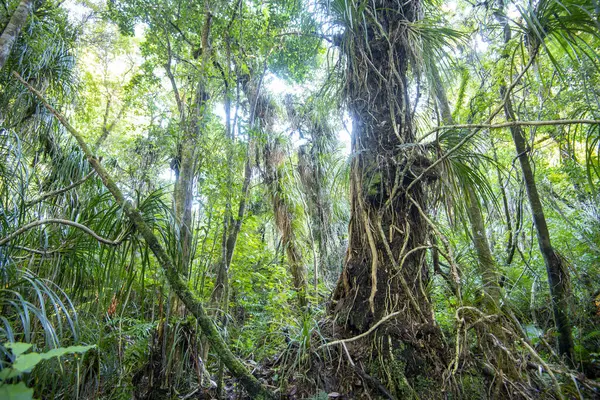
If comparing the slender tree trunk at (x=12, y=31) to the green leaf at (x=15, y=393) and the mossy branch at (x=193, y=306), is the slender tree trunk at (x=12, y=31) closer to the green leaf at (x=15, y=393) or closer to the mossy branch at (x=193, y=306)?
the mossy branch at (x=193, y=306)

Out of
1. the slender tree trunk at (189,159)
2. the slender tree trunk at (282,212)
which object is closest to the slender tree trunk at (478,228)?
the slender tree trunk at (189,159)

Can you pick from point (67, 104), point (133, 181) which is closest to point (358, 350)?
point (133, 181)

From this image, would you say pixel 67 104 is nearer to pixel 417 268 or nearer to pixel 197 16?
pixel 197 16

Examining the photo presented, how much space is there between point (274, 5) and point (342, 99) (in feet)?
4.53

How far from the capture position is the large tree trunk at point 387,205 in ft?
6.26

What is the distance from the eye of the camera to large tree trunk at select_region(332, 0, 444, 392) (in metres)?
1.91

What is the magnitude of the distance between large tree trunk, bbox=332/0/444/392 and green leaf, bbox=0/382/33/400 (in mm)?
1591

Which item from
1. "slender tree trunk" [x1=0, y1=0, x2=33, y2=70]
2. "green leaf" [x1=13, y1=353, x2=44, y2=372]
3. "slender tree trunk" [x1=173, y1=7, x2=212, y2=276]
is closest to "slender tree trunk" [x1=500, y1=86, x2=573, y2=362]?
"slender tree trunk" [x1=173, y1=7, x2=212, y2=276]

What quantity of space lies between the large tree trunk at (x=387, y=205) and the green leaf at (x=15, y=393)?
1591 millimetres

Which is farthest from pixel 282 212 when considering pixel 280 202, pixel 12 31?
pixel 12 31

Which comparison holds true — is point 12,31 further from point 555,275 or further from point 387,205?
point 555,275

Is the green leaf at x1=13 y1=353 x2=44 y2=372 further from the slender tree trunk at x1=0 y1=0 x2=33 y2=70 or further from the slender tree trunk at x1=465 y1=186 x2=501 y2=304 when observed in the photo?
the slender tree trunk at x1=465 y1=186 x2=501 y2=304

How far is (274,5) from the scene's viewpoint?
10.5 ft

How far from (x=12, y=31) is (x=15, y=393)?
2.43m
